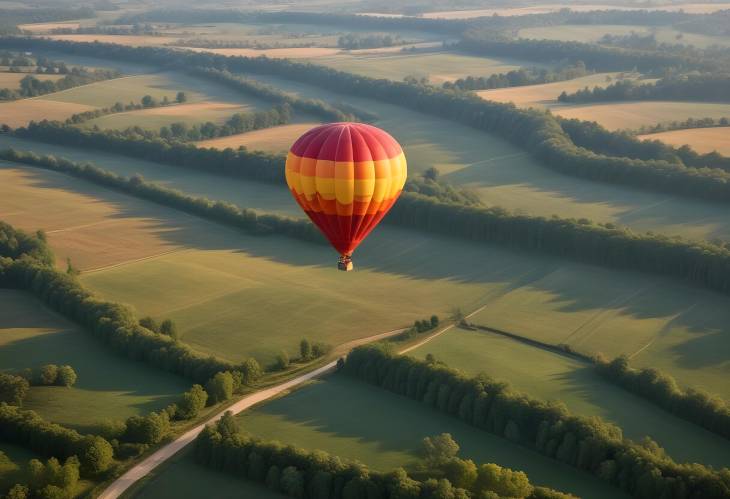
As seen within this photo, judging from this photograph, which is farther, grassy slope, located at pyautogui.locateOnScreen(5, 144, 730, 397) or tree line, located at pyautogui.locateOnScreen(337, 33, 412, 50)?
tree line, located at pyautogui.locateOnScreen(337, 33, 412, 50)

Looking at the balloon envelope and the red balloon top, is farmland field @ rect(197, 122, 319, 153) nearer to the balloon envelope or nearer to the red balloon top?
the balloon envelope

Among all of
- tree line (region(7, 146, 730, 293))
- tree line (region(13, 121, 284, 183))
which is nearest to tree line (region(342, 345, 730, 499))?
tree line (region(7, 146, 730, 293))

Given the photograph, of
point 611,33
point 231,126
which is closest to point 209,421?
point 231,126

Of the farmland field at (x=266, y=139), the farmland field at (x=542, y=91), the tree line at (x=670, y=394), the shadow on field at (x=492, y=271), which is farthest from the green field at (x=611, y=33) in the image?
the tree line at (x=670, y=394)

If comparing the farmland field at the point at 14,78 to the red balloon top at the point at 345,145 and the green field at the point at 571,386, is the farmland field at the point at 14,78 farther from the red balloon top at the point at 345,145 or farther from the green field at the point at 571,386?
the red balloon top at the point at 345,145

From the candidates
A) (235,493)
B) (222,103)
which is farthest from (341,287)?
(222,103)

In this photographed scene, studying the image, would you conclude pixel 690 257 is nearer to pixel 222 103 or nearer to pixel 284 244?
pixel 284 244
